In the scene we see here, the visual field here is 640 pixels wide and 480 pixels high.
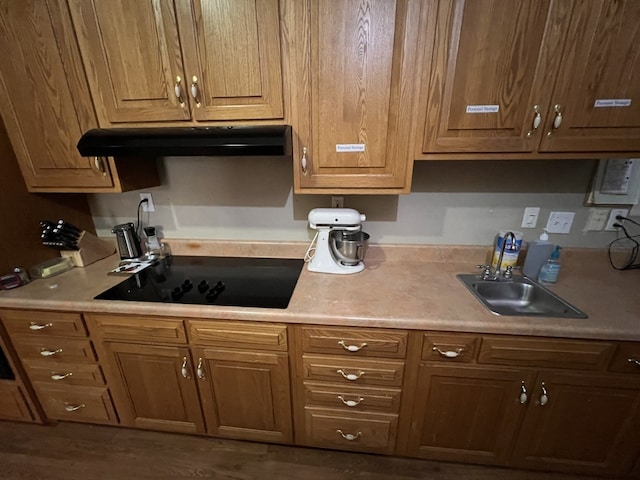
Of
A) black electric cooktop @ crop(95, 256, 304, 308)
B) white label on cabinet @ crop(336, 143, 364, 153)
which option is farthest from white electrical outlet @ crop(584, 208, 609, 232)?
black electric cooktop @ crop(95, 256, 304, 308)

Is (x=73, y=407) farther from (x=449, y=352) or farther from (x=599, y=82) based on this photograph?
(x=599, y=82)

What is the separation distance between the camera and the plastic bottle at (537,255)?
1.29 m

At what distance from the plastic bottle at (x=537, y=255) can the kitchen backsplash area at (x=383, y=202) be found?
137mm

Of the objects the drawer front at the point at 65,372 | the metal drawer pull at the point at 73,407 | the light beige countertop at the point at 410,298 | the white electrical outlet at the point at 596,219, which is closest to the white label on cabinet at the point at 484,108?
the light beige countertop at the point at 410,298

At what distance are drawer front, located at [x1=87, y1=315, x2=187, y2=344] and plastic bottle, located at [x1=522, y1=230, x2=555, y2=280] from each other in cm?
164

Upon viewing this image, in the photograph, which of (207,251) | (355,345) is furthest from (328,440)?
(207,251)

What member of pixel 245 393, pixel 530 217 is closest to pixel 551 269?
pixel 530 217

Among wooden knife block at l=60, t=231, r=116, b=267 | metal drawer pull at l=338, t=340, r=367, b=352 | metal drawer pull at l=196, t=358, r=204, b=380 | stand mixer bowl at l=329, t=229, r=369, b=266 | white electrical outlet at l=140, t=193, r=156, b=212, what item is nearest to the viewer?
metal drawer pull at l=338, t=340, r=367, b=352

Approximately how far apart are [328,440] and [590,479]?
4.00ft

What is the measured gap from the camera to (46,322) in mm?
1229

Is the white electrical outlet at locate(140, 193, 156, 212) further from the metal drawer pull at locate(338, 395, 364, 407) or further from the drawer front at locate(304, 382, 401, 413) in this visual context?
the metal drawer pull at locate(338, 395, 364, 407)

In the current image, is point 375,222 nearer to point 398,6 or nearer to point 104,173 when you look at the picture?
point 398,6

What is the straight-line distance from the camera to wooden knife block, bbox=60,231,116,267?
58.8 inches

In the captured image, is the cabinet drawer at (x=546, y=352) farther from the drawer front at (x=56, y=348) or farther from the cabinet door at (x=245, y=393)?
the drawer front at (x=56, y=348)
